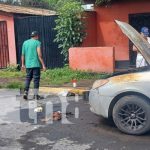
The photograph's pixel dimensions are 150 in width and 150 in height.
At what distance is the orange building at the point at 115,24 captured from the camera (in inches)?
627

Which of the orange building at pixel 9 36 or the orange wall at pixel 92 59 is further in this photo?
the orange building at pixel 9 36

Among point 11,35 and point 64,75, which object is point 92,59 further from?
point 11,35

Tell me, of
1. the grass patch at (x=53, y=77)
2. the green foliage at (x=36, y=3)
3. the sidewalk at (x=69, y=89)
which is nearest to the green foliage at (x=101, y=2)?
the grass patch at (x=53, y=77)

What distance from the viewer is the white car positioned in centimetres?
671

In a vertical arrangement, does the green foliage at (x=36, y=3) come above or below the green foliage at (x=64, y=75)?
above

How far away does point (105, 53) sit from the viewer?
13.9 m

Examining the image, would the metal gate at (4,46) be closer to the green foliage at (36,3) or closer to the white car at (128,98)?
the white car at (128,98)

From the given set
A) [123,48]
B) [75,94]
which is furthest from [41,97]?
[123,48]

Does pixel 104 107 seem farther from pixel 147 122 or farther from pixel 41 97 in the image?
pixel 41 97

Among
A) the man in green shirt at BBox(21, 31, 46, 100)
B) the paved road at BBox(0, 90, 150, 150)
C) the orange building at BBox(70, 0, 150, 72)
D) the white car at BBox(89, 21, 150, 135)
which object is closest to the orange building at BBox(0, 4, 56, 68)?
the orange building at BBox(70, 0, 150, 72)

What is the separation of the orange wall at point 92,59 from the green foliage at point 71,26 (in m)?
0.72

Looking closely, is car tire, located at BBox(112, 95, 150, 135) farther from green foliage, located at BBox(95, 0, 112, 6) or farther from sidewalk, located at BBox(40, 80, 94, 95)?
green foliage, located at BBox(95, 0, 112, 6)

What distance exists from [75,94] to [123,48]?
605 centimetres

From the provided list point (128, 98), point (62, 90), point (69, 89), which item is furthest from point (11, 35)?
point (128, 98)
